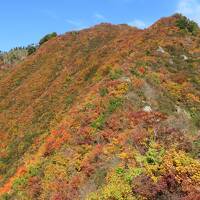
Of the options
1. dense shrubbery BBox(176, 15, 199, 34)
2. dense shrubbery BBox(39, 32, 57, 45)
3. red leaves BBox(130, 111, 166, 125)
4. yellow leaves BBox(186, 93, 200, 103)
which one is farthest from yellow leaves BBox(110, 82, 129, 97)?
dense shrubbery BBox(39, 32, 57, 45)

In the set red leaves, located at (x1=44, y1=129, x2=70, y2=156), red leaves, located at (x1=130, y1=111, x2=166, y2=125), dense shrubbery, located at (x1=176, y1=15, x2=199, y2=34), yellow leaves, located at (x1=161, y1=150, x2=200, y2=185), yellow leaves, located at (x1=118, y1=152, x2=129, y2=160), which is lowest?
yellow leaves, located at (x1=161, y1=150, x2=200, y2=185)

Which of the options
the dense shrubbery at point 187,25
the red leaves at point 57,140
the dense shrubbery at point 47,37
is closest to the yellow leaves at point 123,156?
the red leaves at point 57,140

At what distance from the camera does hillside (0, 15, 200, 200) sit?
22562 mm

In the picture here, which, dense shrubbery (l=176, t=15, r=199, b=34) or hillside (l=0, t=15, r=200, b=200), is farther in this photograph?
dense shrubbery (l=176, t=15, r=199, b=34)

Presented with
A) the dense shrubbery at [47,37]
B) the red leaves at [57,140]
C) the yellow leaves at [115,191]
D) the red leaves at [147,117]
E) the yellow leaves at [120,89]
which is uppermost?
the dense shrubbery at [47,37]

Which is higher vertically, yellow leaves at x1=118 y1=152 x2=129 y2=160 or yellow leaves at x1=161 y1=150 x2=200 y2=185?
yellow leaves at x1=118 y1=152 x2=129 y2=160

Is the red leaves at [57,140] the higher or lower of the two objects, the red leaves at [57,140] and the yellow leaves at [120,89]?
the lower

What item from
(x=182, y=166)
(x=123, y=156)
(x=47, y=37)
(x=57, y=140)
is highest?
→ (x=47, y=37)

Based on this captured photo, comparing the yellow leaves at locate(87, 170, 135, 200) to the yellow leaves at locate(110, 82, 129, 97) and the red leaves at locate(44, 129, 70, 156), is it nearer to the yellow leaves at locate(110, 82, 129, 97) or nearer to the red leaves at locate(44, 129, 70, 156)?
the red leaves at locate(44, 129, 70, 156)

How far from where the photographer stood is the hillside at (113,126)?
74.0ft

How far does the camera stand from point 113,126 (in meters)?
31.2

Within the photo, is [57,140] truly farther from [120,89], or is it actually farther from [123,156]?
[123,156]

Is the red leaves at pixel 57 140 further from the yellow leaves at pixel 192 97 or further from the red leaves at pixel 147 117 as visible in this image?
the yellow leaves at pixel 192 97

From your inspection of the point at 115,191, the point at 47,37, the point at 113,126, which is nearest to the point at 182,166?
the point at 115,191
